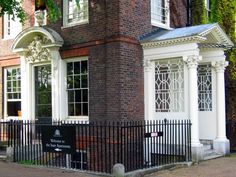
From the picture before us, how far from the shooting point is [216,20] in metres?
16.9

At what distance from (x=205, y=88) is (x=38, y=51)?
6489mm

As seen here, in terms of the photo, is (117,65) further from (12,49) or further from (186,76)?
(12,49)

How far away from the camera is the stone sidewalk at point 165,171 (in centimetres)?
1123

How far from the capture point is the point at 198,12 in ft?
→ 56.2

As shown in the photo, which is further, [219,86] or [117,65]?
[219,86]

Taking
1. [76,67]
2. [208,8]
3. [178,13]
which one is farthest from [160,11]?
[76,67]

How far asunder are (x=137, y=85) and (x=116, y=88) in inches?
39.2

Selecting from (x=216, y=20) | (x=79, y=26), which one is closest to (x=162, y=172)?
(x=79, y=26)

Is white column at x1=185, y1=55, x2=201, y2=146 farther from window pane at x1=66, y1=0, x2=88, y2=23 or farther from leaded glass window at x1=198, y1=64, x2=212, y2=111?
window pane at x1=66, y1=0, x2=88, y2=23

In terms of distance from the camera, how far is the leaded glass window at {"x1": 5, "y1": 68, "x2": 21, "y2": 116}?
17.7m

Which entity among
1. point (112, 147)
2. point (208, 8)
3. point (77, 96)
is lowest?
point (112, 147)

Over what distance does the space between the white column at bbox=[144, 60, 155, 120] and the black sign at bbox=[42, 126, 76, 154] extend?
3656 millimetres

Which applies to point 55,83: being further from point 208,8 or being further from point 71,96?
point 208,8

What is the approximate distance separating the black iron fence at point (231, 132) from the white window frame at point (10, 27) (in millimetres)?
9509
